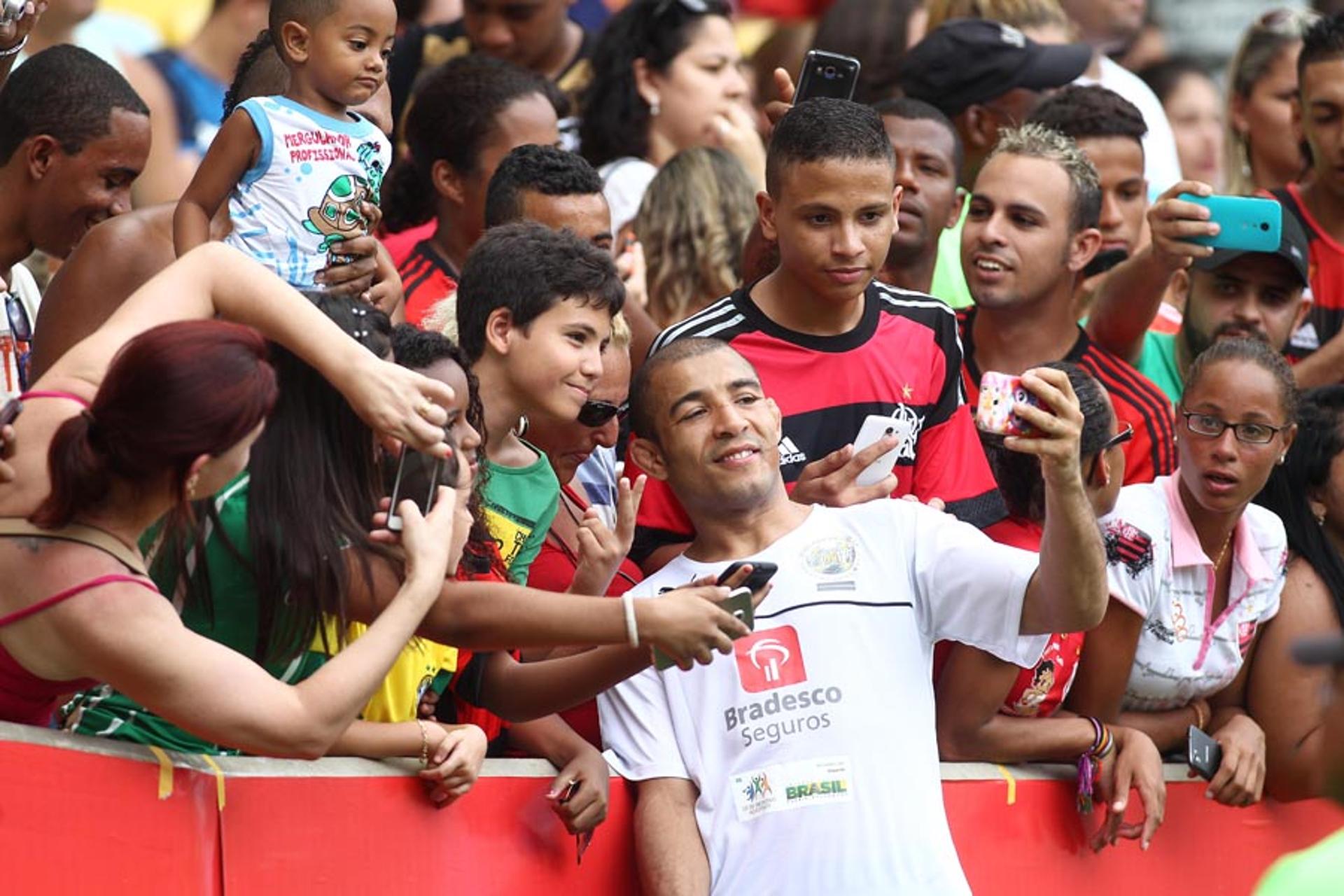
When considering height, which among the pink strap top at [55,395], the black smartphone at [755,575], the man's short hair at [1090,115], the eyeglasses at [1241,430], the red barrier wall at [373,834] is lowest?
the red barrier wall at [373,834]

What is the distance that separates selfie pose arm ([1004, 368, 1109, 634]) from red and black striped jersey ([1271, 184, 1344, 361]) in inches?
106

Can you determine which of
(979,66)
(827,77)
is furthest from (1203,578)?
(979,66)

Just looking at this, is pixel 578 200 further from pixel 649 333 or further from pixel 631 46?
pixel 631 46

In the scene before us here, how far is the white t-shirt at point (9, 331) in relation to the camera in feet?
17.5

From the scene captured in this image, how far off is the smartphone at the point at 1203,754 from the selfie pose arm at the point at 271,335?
2.48 m

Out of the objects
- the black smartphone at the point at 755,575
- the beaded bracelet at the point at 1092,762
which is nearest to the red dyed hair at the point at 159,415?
the black smartphone at the point at 755,575

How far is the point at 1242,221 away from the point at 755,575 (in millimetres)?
2638

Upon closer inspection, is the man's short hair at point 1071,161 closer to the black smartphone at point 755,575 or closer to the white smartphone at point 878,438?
the white smartphone at point 878,438

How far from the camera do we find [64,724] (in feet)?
15.6

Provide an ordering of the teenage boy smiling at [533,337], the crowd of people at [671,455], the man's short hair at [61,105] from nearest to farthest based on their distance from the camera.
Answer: the crowd of people at [671,455] < the teenage boy smiling at [533,337] < the man's short hair at [61,105]

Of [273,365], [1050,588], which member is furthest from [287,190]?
[1050,588]

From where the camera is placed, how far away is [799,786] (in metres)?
5.18

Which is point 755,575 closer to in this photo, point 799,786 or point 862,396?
point 799,786

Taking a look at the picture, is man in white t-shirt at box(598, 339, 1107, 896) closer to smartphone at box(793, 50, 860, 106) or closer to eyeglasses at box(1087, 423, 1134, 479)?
eyeglasses at box(1087, 423, 1134, 479)
